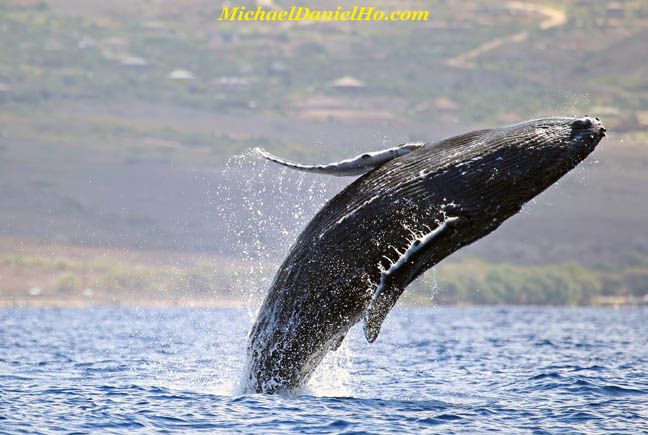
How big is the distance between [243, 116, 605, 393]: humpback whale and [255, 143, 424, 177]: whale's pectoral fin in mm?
15

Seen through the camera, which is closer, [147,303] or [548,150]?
[548,150]

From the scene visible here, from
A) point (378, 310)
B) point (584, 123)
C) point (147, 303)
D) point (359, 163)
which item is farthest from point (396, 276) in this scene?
point (147, 303)

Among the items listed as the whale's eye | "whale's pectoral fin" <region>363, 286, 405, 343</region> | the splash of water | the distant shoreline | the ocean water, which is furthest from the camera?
the distant shoreline

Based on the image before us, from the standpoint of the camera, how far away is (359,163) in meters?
11.9

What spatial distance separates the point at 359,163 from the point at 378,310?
176 cm

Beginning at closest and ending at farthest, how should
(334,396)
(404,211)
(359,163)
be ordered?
(404,211)
(359,163)
(334,396)

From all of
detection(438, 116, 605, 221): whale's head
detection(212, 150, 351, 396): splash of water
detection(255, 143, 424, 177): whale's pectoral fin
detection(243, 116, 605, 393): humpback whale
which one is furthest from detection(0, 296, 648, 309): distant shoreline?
detection(438, 116, 605, 221): whale's head

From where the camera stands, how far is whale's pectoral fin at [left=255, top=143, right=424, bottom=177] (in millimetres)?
11672

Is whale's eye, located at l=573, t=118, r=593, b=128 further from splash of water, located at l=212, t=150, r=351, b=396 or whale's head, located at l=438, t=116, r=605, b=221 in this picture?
splash of water, located at l=212, t=150, r=351, b=396

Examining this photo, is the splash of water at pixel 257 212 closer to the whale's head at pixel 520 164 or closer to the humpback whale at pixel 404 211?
the humpback whale at pixel 404 211

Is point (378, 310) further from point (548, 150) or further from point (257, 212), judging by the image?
point (257, 212)

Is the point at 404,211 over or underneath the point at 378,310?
over

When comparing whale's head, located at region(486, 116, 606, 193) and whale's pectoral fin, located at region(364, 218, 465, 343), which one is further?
whale's head, located at region(486, 116, 606, 193)

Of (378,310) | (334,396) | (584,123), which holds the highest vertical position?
(584,123)
